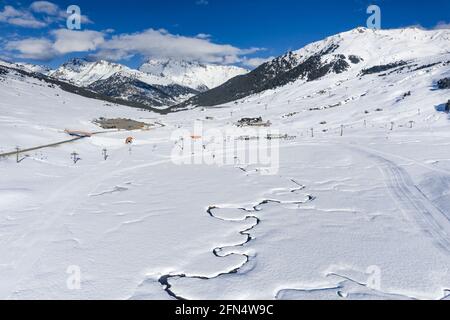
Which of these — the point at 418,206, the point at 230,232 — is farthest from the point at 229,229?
the point at 418,206

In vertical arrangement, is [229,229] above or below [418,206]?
below

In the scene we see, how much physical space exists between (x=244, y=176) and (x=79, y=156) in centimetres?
1671

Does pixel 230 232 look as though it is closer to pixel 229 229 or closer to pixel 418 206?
pixel 229 229

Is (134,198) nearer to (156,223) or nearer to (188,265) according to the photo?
(156,223)

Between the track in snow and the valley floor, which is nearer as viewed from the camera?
the valley floor

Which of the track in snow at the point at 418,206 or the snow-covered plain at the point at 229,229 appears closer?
the snow-covered plain at the point at 229,229

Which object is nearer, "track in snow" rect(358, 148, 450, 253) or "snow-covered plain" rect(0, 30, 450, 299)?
"snow-covered plain" rect(0, 30, 450, 299)

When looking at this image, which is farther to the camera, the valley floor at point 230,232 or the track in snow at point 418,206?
the track in snow at point 418,206

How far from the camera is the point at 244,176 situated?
2623cm

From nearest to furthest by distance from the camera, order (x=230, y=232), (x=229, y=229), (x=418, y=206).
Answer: (x=230, y=232) < (x=229, y=229) < (x=418, y=206)

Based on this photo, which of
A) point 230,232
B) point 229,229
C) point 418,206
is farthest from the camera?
point 418,206
